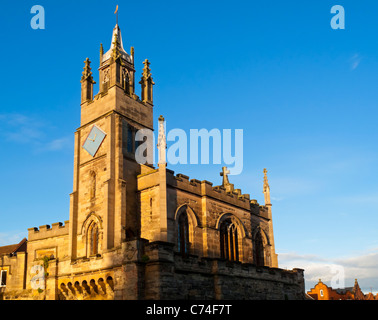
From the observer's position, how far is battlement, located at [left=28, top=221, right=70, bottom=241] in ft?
120

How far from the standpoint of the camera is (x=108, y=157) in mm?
31094

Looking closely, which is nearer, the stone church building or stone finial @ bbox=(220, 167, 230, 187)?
the stone church building

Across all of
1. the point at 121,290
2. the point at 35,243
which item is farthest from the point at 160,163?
the point at 35,243

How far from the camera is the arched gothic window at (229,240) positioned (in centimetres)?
3381

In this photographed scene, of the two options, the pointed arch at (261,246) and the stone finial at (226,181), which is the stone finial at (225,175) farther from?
the pointed arch at (261,246)

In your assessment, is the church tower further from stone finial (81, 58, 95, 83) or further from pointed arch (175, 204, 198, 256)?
pointed arch (175, 204, 198, 256)

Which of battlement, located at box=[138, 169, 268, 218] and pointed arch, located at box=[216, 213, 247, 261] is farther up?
battlement, located at box=[138, 169, 268, 218]

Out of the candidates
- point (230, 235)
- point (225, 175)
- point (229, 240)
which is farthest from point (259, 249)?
point (225, 175)

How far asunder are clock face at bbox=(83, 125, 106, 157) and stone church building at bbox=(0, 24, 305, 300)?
85 mm

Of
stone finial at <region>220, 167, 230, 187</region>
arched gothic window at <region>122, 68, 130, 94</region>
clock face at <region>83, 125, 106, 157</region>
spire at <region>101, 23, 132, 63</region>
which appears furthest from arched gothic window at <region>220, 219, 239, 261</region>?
spire at <region>101, 23, 132, 63</region>

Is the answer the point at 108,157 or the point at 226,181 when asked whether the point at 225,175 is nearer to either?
the point at 226,181
